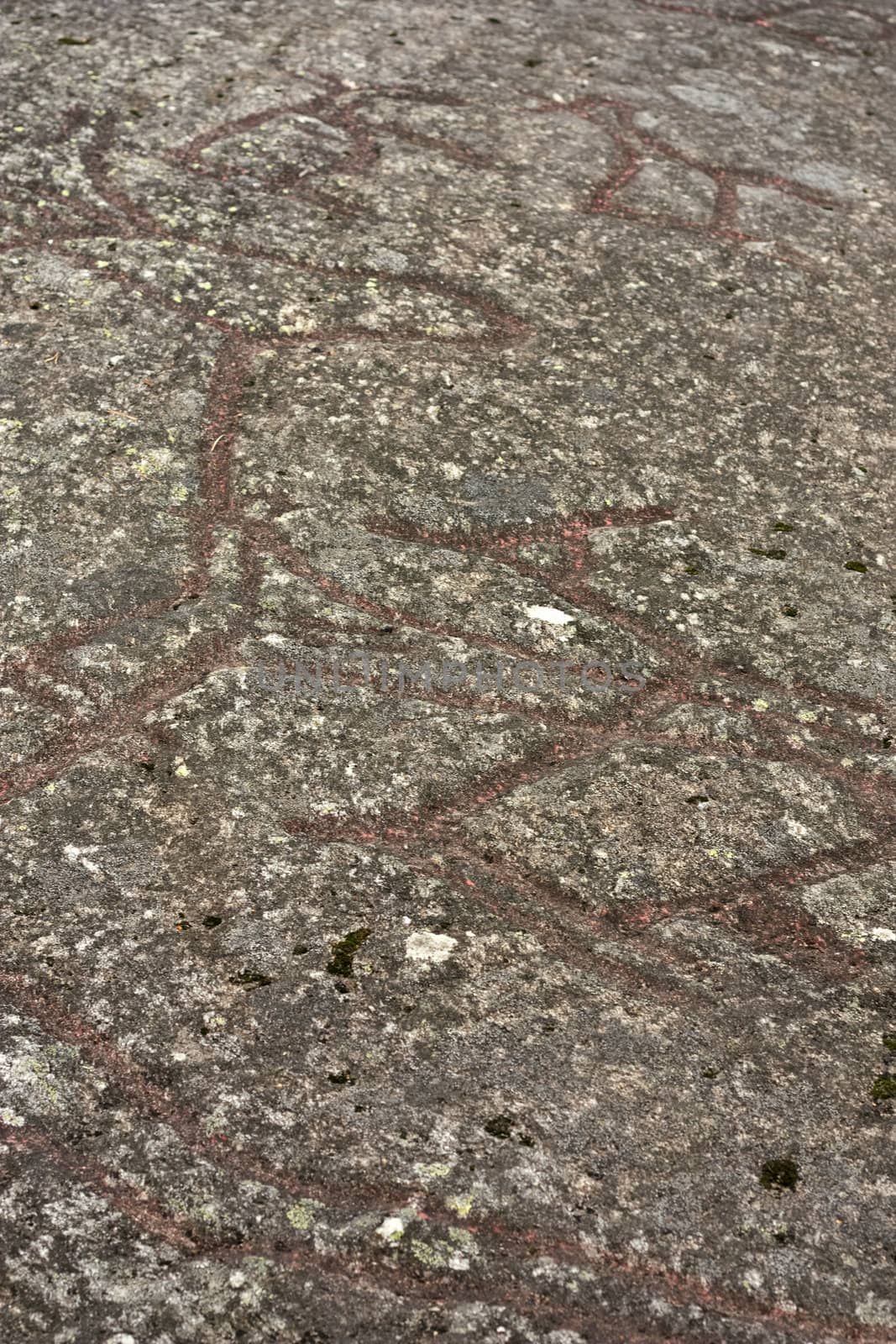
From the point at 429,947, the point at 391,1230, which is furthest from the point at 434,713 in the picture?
the point at 391,1230

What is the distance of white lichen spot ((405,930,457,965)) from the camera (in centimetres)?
301

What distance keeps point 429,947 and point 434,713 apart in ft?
2.60

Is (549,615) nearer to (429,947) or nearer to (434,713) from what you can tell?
(434,713)

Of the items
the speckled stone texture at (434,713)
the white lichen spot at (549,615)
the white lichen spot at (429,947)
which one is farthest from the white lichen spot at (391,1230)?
the white lichen spot at (549,615)

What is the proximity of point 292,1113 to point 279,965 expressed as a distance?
373mm

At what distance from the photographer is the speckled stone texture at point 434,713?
2.53 meters

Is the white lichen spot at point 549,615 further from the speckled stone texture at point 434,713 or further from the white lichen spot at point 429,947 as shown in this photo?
the white lichen spot at point 429,947

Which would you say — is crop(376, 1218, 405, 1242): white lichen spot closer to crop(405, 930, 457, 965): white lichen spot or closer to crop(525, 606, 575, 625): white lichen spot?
crop(405, 930, 457, 965): white lichen spot

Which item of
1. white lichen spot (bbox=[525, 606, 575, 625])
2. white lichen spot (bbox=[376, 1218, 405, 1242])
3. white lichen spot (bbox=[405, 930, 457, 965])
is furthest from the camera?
white lichen spot (bbox=[525, 606, 575, 625])

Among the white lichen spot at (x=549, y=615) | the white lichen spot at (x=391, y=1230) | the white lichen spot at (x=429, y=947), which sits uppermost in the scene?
the white lichen spot at (x=549, y=615)

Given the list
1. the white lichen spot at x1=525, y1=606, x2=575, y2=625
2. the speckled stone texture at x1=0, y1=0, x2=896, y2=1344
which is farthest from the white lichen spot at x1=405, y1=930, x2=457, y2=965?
the white lichen spot at x1=525, y1=606, x2=575, y2=625

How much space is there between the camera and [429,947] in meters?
3.04

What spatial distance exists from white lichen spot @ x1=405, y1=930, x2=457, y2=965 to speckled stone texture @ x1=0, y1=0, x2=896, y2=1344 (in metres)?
0.01

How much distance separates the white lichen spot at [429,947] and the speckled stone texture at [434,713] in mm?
12
